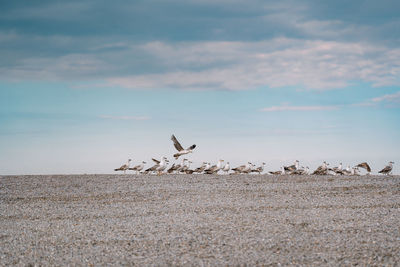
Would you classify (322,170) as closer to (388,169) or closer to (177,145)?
Result: (388,169)

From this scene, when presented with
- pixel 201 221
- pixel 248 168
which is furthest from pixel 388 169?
pixel 201 221

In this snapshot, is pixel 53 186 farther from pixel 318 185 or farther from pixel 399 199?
pixel 399 199

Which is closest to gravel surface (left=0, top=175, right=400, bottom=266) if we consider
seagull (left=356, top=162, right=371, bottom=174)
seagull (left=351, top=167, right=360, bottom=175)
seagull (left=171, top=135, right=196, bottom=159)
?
seagull (left=171, top=135, right=196, bottom=159)

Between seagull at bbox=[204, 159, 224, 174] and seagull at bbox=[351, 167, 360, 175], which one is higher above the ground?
seagull at bbox=[204, 159, 224, 174]

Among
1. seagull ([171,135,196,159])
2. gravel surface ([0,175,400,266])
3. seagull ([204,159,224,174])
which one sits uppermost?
seagull ([171,135,196,159])

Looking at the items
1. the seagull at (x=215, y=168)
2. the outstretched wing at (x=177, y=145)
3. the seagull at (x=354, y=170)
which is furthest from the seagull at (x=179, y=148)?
the seagull at (x=354, y=170)

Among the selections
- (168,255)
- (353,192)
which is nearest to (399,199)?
(353,192)

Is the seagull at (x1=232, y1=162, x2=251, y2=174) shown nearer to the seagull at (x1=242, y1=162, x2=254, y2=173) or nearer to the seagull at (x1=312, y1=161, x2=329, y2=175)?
the seagull at (x1=242, y1=162, x2=254, y2=173)

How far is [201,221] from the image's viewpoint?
1547cm

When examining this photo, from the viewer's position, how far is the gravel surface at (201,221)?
11.4 metres

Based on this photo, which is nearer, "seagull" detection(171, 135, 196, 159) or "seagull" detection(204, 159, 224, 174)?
"seagull" detection(171, 135, 196, 159)

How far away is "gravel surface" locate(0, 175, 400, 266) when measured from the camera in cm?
1144

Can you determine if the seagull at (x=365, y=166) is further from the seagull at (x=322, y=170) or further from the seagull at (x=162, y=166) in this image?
the seagull at (x=162, y=166)

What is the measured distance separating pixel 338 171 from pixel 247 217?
22.5m
